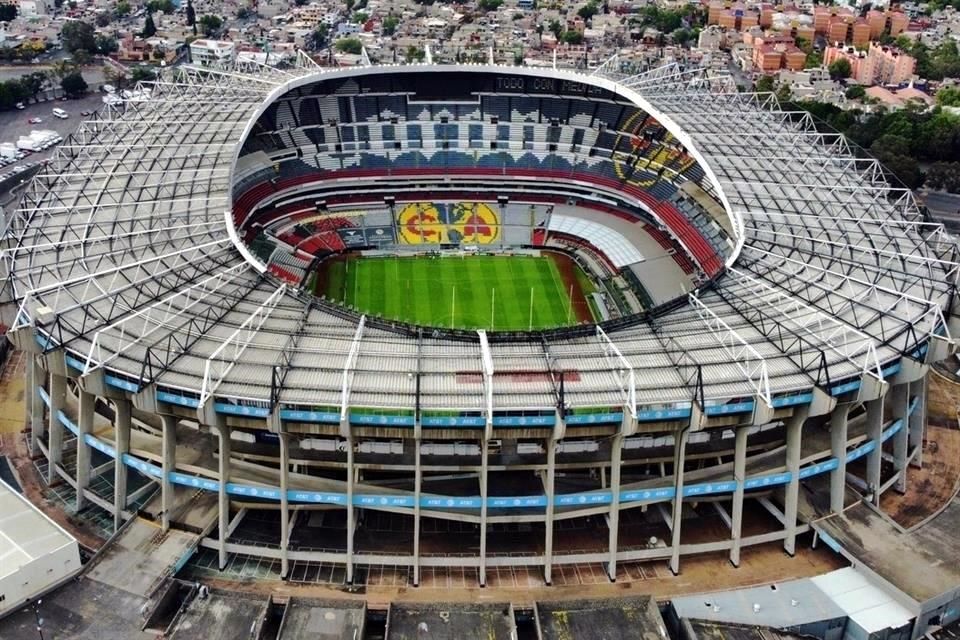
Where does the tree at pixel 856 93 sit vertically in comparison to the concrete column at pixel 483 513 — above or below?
below

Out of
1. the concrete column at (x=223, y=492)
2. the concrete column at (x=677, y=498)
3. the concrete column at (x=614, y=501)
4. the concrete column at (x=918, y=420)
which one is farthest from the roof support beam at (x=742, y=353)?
the concrete column at (x=223, y=492)

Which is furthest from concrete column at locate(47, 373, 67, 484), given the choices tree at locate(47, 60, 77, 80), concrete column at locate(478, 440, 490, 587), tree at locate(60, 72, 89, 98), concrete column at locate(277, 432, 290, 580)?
tree at locate(47, 60, 77, 80)

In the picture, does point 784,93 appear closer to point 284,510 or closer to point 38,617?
point 284,510

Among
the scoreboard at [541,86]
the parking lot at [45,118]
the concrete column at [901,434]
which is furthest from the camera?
the parking lot at [45,118]

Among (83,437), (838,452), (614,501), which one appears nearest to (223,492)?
(83,437)

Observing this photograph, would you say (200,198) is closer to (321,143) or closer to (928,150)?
(321,143)

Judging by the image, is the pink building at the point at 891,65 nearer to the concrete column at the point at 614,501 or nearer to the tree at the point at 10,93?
the concrete column at the point at 614,501

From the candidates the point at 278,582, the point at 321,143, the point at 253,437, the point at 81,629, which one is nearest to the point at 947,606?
the point at 278,582
